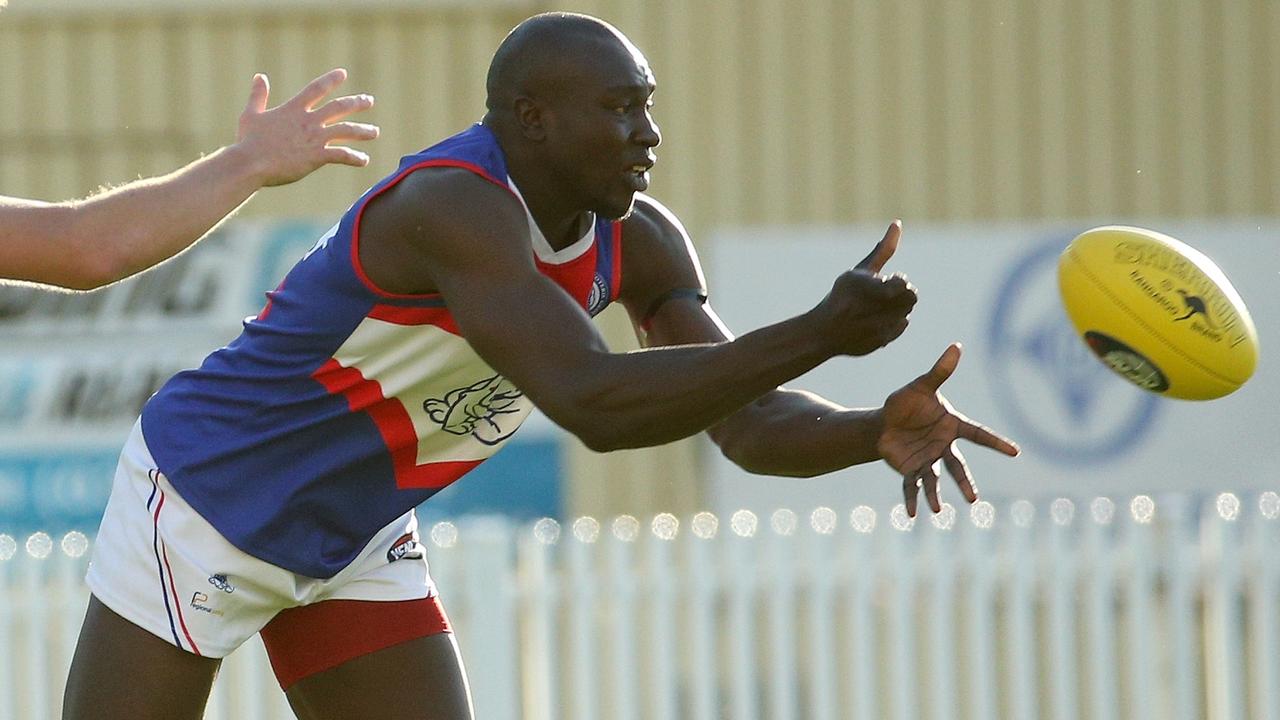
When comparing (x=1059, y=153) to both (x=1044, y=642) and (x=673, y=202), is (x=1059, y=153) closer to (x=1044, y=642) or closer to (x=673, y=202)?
(x=673, y=202)

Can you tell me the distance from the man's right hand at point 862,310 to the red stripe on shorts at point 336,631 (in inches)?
49.0

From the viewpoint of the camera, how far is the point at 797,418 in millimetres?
3402

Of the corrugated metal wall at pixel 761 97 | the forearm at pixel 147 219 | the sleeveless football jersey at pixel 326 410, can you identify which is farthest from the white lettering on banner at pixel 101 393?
the forearm at pixel 147 219

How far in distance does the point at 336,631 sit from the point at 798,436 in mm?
1017

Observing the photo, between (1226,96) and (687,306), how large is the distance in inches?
280

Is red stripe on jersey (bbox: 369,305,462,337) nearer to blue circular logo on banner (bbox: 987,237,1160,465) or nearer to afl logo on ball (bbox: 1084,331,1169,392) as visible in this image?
afl logo on ball (bbox: 1084,331,1169,392)

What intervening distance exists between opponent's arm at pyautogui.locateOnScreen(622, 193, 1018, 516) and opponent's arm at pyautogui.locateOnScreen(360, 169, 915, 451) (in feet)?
0.72

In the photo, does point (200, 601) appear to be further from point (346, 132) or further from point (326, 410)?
point (346, 132)

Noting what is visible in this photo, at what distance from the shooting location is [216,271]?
9164 mm

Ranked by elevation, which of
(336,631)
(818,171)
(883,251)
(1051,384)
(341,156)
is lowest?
(336,631)

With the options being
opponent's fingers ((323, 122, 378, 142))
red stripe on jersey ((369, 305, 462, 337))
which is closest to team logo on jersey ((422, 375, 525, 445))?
red stripe on jersey ((369, 305, 462, 337))

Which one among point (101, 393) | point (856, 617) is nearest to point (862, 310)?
point (856, 617)

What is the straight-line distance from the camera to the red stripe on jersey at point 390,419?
3266mm

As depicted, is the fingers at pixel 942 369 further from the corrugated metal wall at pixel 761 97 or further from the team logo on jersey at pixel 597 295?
the corrugated metal wall at pixel 761 97
